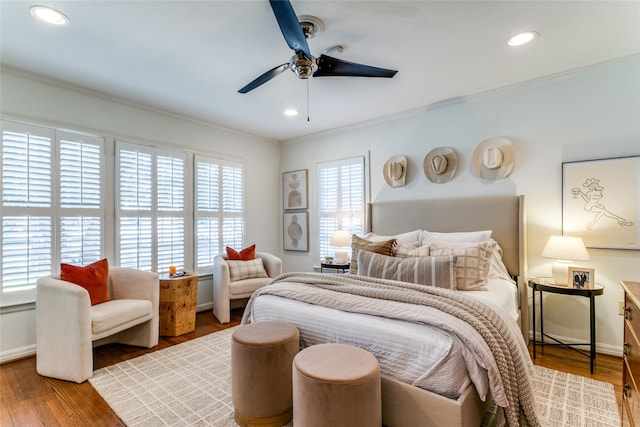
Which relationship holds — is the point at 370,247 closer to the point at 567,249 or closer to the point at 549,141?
the point at 567,249

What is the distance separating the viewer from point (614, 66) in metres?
2.75

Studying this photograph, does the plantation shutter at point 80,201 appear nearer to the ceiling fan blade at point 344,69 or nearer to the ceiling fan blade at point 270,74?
the ceiling fan blade at point 270,74

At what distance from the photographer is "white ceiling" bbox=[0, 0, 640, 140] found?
204 centimetres

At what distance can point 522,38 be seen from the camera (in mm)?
2354

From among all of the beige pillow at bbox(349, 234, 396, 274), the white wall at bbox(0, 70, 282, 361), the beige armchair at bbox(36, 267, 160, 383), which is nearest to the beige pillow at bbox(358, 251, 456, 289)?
the beige pillow at bbox(349, 234, 396, 274)

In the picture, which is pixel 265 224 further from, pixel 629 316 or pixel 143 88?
pixel 629 316

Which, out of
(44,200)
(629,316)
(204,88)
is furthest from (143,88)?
(629,316)

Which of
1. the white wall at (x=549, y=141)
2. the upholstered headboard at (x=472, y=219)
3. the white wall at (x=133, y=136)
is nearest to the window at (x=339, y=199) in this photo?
the upholstered headboard at (x=472, y=219)

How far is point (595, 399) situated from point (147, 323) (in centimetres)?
374

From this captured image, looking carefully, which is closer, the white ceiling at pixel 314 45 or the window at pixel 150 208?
the white ceiling at pixel 314 45

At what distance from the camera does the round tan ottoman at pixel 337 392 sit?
1429mm

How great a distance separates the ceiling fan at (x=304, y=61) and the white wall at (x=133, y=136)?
1.92 metres

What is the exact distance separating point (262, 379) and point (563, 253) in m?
2.65

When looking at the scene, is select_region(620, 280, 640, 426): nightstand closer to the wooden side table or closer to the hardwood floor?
the hardwood floor
